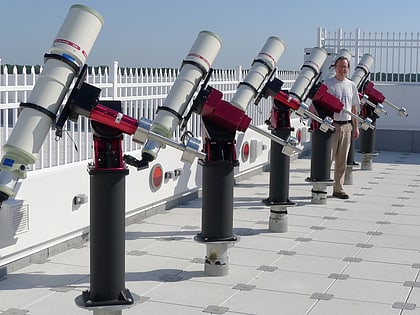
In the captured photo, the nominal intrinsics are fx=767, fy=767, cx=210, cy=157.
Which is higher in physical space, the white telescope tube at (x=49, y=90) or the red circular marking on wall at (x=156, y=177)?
the white telescope tube at (x=49, y=90)

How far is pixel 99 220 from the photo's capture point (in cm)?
471

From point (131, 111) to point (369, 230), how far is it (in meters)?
3.04

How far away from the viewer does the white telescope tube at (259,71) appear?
21.8 feet

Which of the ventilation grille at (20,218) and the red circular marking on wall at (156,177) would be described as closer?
the ventilation grille at (20,218)

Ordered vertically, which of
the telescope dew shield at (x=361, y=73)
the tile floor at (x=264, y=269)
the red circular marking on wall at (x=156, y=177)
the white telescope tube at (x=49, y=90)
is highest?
the telescope dew shield at (x=361, y=73)

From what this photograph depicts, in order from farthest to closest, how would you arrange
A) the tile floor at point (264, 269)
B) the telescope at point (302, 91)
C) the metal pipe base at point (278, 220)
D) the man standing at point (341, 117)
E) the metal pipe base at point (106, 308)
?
1. the man standing at point (341, 117)
2. the metal pipe base at point (278, 220)
3. the telescope at point (302, 91)
4. the tile floor at point (264, 269)
5. the metal pipe base at point (106, 308)

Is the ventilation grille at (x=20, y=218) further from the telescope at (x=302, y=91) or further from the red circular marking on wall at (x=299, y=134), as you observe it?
the red circular marking on wall at (x=299, y=134)

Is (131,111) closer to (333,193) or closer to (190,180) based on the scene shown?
(190,180)

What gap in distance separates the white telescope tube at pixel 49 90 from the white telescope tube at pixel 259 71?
239 cm

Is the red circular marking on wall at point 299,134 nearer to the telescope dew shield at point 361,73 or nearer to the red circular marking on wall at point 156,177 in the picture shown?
the telescope dew shield at point 361,73

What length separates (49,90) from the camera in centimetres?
426

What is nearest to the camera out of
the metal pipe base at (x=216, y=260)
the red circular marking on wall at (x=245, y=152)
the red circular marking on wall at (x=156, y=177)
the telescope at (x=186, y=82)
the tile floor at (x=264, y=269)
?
the telescope at (x=186, y=82)

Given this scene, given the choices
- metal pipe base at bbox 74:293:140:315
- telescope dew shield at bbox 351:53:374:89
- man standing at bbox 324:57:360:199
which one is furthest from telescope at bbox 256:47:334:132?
telescope dew shield at bbox 351:53:374:89

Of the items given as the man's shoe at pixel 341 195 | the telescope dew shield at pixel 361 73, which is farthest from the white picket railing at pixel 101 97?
the telescope dew shield at pixel 361 73
